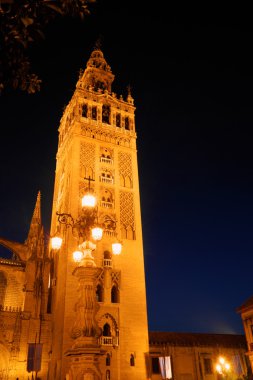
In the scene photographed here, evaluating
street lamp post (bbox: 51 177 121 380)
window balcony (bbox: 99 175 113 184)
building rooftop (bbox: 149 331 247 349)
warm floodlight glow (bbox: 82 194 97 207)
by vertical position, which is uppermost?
window balcony (bbox: 99 175 113 184)

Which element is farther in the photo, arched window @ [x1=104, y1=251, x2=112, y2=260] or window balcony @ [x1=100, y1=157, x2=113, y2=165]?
window balcony @ [x1=100, y1=157, x2=113, y2=165]

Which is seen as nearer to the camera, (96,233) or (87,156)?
(96,233)

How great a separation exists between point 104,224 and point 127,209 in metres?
4.43

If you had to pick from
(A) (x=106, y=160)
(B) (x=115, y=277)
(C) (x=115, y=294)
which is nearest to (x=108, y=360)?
(C) (x=115, y=294)

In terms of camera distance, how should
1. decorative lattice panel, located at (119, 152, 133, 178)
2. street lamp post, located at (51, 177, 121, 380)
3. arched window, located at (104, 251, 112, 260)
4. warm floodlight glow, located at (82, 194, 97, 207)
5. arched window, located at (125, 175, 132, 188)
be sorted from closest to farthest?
street lamp post, located at (51, 177, 121, 380) → warm floodlight glow, located at (82, 194, 97, 207) → arched window, located at (104, 251, 112, 260) → arched window, located at (125, 175, 132, 188) → decorative lattice panel, located at (119, 152, 133, 178)

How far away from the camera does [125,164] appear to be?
117 feet

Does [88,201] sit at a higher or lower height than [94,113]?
lower

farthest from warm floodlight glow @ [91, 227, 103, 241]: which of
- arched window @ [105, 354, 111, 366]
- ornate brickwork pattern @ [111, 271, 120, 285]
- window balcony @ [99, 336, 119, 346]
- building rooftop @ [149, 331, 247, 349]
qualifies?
building rooftop @ [149, 331, 247, 349]

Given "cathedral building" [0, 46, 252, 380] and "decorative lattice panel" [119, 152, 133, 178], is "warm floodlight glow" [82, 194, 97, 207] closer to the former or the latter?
"cathedral building" [0, 46, 252, 380]

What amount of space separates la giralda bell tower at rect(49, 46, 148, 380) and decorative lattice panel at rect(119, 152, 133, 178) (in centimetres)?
10

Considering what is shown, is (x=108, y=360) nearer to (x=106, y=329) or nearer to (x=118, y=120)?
(x=106, y=329)

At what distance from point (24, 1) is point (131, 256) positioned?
88.2 ft

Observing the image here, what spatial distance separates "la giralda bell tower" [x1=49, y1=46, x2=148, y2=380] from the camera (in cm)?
2598

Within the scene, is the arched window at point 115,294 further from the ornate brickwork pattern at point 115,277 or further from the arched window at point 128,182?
the arched window at point 128,182
